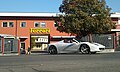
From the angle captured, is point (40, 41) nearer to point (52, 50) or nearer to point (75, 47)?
point (52, 50)

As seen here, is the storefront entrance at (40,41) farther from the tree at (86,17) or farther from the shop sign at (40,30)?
the tree at (86,17)

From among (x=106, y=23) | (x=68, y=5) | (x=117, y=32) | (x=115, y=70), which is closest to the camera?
(x=115, y=70)

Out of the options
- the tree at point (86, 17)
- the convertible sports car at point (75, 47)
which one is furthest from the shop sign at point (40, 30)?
the convertible sports car at point (75, 47)

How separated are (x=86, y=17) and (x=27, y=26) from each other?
2223cm

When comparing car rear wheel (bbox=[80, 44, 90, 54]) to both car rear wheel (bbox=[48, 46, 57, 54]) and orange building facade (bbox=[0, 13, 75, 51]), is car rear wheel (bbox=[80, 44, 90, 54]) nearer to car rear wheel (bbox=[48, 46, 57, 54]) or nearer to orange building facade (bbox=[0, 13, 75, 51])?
car rear wheel (bbox=[48, 46, 57, 54])

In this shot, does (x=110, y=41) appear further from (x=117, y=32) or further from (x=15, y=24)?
(x=15, y=24)

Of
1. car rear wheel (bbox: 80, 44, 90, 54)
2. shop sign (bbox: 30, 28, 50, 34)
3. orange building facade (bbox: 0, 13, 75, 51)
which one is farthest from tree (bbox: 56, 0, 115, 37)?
shop sign (bbox: 30, 28, 50, 34)

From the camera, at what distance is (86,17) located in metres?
40.0

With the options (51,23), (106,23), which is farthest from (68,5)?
(51,23)

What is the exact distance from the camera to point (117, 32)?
59281 millimetres

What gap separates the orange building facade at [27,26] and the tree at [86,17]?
1791cm

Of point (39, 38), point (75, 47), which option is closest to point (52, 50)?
point (75, 47)

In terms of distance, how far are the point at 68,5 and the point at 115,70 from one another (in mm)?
30363

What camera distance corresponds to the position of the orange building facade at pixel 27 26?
59.6m
